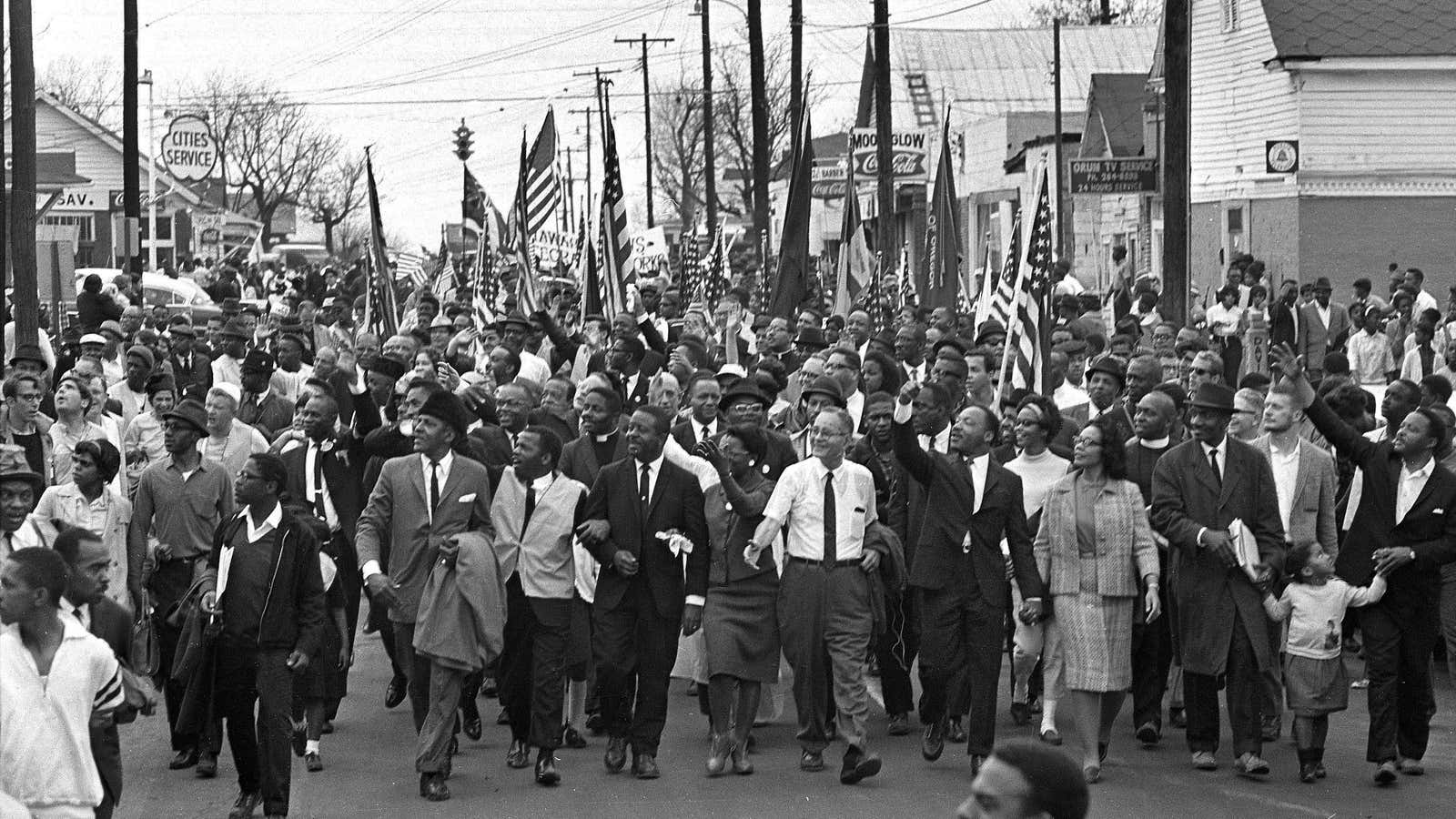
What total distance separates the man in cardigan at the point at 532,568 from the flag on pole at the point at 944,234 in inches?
474

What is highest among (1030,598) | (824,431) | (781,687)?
(824,431)

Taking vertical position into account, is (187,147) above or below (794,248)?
above

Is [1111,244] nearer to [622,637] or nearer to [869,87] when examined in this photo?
[869,87]

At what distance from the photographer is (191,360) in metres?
18.7

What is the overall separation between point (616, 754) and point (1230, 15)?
34.8 metres

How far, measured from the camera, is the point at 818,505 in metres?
10.3

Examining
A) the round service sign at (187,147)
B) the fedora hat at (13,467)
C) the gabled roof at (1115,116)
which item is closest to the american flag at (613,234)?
the fedora hat at (13,467)

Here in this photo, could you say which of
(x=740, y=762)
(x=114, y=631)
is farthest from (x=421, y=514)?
(x=114, y=631)

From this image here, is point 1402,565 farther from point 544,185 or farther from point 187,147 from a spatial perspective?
point 187,147

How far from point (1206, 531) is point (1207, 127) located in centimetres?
3501

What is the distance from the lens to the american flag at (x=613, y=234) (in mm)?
20250

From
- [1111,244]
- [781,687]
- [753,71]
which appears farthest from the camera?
[1111,244]

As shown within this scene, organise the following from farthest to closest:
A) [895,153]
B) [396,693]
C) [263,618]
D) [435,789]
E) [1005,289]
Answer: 1. [895,153]
2. [1005,289]
3. [396,693]
4. [435,789]
5. [263,618]

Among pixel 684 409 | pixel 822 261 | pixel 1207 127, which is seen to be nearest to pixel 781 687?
pixel 684 409
